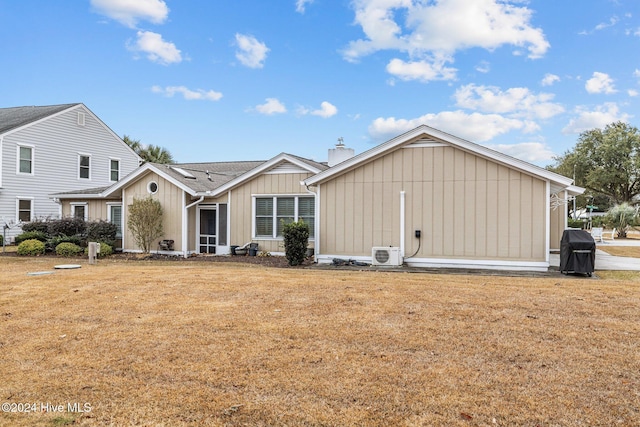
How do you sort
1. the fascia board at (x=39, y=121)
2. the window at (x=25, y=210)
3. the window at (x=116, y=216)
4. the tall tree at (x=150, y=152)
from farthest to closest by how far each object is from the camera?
the tall tree at (x=150, y=152) < the window at (x=25, y=210) < the fascia board at (x=39, y=121) < the window at (x=116, y=216)

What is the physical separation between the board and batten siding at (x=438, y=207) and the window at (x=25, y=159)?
17.1 metres

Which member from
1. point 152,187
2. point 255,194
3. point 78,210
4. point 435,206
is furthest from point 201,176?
point 435,206

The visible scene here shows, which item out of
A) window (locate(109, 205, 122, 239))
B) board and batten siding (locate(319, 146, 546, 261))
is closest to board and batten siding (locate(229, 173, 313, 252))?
board and batten siding (locate(319, 146, 546, 261))

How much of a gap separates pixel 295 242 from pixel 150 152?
2250 centimetres

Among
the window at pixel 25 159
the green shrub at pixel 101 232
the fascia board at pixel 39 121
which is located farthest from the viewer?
the window at pixel 25 159

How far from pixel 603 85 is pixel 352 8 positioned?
1550 centimetres

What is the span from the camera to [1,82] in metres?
25.8

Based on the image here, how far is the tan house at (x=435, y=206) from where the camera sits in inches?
454

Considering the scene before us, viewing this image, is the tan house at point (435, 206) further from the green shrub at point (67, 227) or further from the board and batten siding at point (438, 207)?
the green shrub at point (67, 227)

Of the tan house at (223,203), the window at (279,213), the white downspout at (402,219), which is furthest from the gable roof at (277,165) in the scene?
the white downspout at (402,219)

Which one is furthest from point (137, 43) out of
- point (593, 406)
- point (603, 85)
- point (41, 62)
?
point (603, 85)

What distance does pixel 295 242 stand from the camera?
1278 cm

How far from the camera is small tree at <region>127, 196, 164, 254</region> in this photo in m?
15.9

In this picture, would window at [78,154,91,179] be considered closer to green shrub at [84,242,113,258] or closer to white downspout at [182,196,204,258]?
green shrub at [84,242,113,258]
